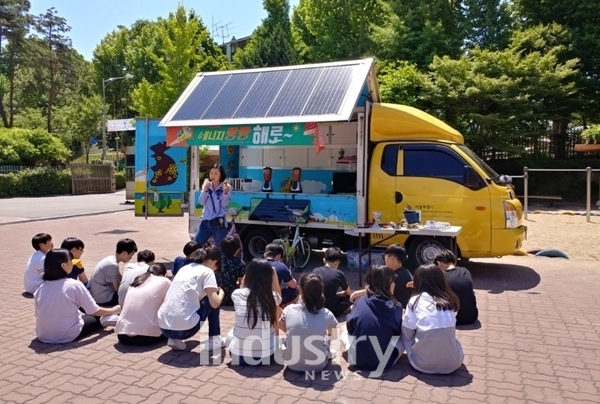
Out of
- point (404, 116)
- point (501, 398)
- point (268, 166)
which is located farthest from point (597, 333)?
point (268, 166)

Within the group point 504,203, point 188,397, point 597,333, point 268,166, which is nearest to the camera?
point 188,397

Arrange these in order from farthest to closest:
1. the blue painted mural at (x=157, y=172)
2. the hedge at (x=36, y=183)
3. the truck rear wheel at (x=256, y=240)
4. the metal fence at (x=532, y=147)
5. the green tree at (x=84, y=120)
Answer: the green tree at (x=84, y=120) → the hedge at (x=36, y=183) → the metal fence at (x=532, y=147) → the blue painted mural at (x=157, y=172) → the truck rear wheel at (x=256, y=240)

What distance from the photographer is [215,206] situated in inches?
346

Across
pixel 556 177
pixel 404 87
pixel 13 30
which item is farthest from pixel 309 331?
pixel 13 30

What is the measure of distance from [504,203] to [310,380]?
→ 5.18 meters

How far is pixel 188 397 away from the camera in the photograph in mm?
4469

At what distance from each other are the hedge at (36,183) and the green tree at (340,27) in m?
16.2

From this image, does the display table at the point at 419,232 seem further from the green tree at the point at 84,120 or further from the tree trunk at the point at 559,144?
the green tree at the point at 84,120

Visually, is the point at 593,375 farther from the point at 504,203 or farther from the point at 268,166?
the point at 268,166

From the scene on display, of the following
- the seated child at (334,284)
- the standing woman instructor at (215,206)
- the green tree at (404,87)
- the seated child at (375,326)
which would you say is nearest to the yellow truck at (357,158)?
the standing woman instructor at (215,206)

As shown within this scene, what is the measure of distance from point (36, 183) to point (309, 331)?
31.3m

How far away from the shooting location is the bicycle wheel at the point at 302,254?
31.7 ft

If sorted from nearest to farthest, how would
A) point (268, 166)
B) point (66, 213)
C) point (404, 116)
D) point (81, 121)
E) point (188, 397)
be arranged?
point (188, 397) < point (404, 116) < point (268, 166) < point (66, 213) < point (81, 121)

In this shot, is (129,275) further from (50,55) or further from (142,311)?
(50,55)
